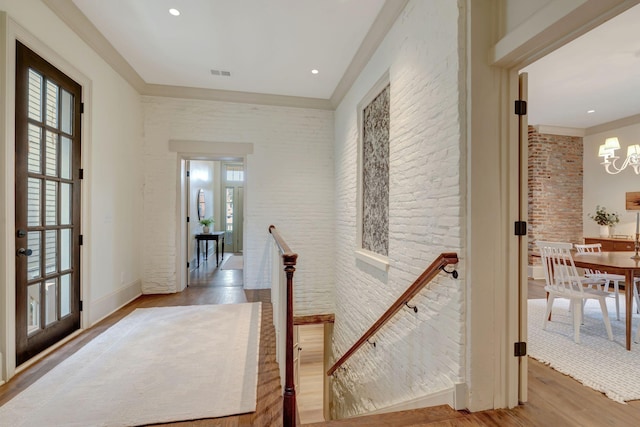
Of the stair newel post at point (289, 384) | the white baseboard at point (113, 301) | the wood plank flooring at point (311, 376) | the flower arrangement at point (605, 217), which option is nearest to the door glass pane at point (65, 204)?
the white baseboard at point (113, 301)

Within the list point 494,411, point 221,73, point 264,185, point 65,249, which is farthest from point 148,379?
point 221,73

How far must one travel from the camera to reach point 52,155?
2.56 metres

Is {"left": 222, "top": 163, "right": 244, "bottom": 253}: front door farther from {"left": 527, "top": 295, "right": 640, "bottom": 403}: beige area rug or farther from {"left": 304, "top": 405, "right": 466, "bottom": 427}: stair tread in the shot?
{"left": 304, "top": 405, "right": 466, "bottom": 427}: stair tread

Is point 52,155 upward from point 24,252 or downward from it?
upward

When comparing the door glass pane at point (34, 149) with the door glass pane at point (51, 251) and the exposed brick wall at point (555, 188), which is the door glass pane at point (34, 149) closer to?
the door glass pane at point (51, 251)

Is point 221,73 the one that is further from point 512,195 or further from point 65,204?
point 512,195

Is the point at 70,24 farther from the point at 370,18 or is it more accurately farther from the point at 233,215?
the point at 233,215

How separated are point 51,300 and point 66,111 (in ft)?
5.68

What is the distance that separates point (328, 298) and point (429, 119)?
11.5 feet

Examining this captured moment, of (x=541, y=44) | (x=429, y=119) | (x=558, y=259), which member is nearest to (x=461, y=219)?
(x=429, y=119)

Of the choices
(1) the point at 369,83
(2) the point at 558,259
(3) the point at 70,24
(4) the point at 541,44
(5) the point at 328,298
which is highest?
(3) the point at 70,24

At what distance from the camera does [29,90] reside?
2.26 metres

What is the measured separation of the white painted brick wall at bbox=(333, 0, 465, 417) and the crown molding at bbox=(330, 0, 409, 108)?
8 cm

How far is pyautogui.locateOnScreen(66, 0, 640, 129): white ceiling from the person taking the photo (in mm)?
2699
